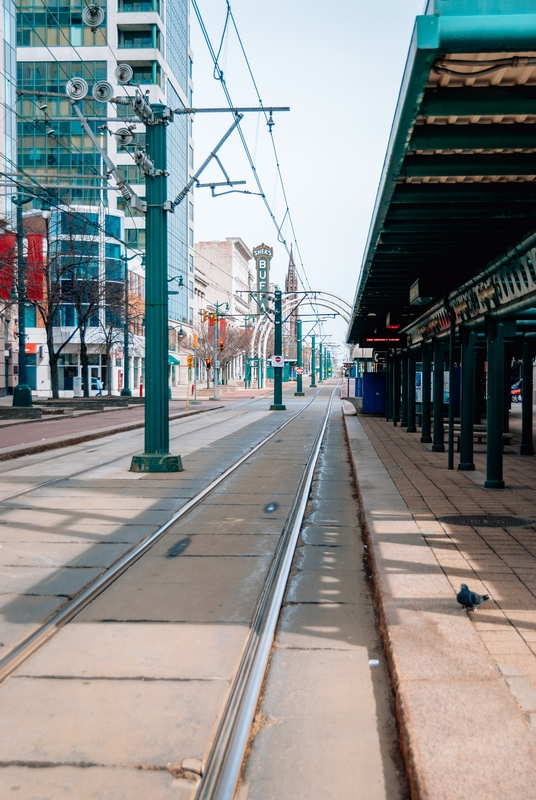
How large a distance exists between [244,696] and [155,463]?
34.0 ft

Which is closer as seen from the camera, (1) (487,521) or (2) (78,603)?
(2) (78,603)

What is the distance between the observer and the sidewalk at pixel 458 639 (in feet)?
11.2

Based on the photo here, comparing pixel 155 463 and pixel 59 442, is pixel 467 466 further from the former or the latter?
pixel 59 442

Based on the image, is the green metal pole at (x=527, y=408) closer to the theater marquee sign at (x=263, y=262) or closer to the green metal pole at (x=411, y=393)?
the green metal pole at (x=411, y=393)

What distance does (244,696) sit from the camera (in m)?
4.61

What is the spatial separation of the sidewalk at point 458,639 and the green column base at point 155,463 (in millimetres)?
4770

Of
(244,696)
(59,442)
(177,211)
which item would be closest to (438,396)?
(59,442)

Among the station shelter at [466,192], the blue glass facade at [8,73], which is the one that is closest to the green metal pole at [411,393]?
the station shelter at [466,192]

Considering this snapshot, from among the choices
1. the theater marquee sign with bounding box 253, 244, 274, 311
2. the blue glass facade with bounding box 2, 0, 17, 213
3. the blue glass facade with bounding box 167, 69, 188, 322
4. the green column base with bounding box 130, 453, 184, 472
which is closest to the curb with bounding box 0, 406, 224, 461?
the green column base with bounding box 130, 453, 184, 472

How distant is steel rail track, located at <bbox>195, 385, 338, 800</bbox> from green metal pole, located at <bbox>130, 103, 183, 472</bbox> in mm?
6729

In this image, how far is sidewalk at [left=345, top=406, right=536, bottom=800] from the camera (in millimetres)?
3422

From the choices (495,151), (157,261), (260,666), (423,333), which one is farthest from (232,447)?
(260,666)

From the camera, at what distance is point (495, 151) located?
718 centimetres

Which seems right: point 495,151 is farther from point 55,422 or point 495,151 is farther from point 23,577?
point 55,422
